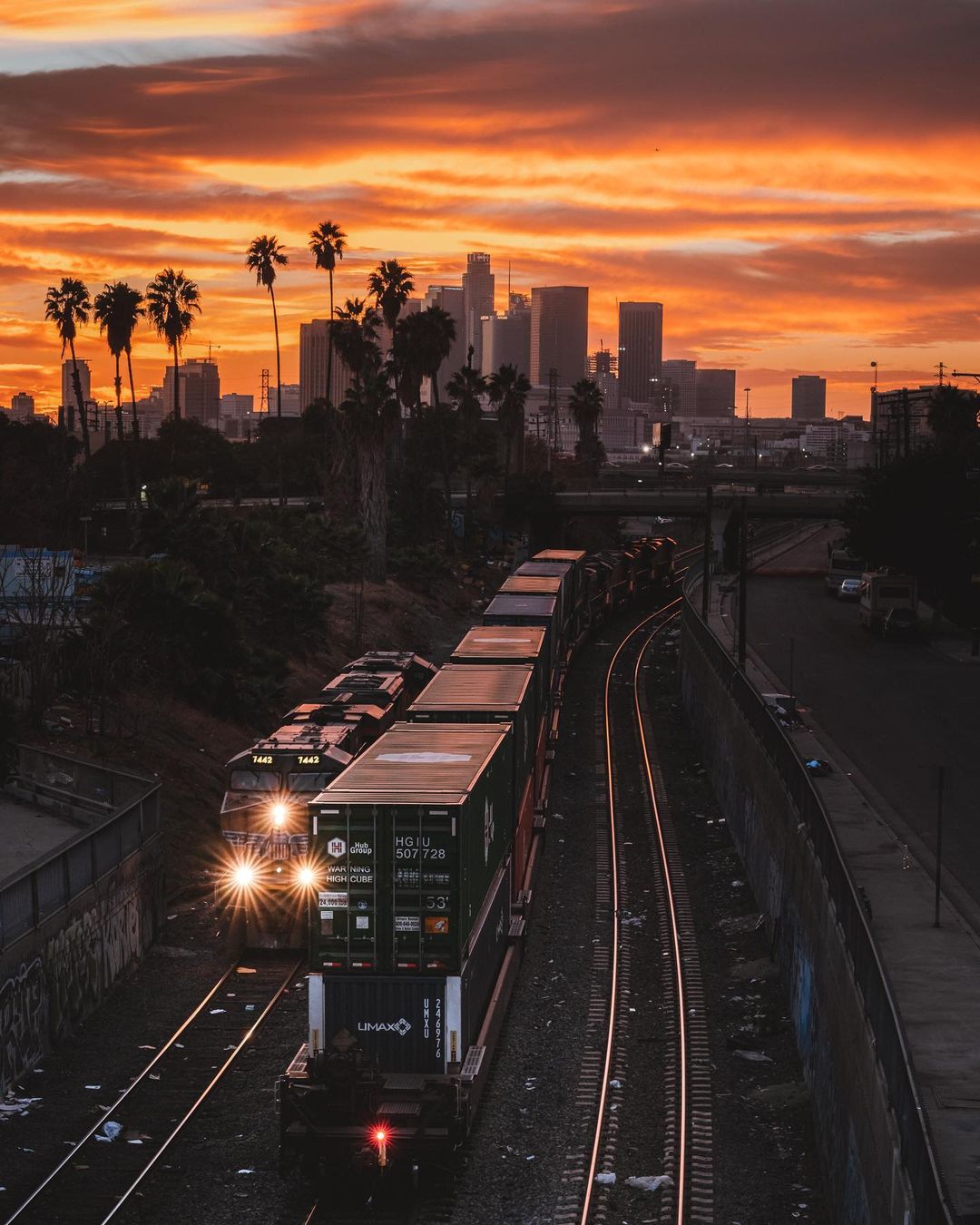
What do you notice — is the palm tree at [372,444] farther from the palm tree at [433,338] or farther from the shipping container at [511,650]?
→ the shipping container at [511,650]

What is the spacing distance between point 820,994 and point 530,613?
26859mm

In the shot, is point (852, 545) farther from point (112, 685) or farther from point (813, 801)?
point (813, 801)

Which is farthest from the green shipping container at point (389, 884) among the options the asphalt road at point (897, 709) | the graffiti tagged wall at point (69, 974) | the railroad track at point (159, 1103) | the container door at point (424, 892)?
the asphalt road at point (897, 709)

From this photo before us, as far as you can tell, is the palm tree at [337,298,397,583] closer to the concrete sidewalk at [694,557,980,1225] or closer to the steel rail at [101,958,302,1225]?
the concrete sidewalk at [694,557,980,1225]

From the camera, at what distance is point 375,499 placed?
84750mm

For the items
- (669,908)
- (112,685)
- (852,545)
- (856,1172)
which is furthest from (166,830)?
(852,545)

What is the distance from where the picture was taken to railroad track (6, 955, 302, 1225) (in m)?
17.4

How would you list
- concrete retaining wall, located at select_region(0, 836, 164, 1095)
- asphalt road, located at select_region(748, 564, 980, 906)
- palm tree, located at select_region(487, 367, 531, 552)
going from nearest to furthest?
concrete retaining wall, located at select_region(0, 836, 164, 1095)
asphalt road, located at select_region(748, 564, 980, 906)
palm tree, located at select_region(487, 367, 531, 552)

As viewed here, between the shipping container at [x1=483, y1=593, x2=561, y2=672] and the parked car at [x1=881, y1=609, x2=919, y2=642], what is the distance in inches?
773

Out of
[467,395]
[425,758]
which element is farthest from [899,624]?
[467,395]

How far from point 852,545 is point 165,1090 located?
59.9 m

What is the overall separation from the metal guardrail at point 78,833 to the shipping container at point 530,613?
621 inches

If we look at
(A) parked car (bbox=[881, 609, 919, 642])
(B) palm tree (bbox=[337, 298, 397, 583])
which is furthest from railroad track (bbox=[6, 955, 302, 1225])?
(B) palm tree (bbox=[337, 298, 397, 583])

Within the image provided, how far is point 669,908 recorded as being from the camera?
3034 centimetres
